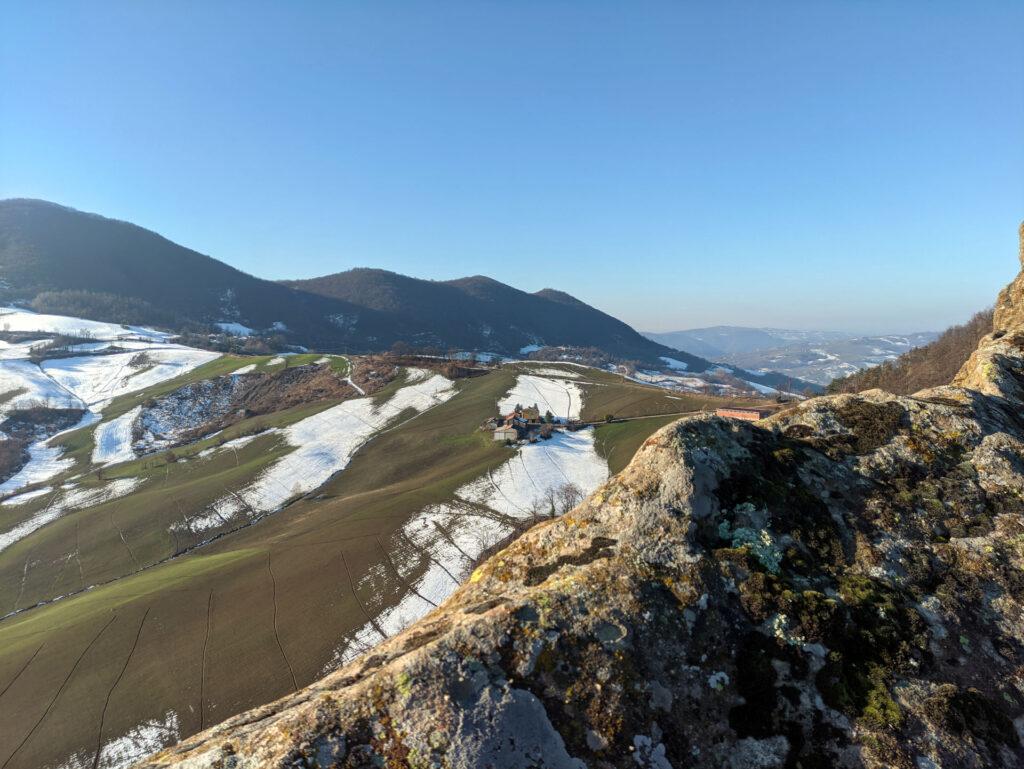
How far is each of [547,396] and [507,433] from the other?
37.1 m

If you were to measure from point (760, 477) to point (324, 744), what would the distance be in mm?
6684

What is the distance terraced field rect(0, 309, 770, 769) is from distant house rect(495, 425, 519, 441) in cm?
400

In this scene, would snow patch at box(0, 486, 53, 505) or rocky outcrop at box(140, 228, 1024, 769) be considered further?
snow patch at box(0, 486, 53, 505)

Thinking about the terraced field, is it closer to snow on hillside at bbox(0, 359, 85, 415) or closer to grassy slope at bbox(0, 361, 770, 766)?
grassy slope at bbox(0, 361, 770, 766)

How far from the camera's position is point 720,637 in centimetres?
538

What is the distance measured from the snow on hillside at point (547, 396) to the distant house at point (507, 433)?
17286mm

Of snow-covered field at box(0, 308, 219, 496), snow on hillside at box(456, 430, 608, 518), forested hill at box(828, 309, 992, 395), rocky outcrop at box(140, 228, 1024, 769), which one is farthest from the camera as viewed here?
snow-covered field at box(0, 308, 219, 496)

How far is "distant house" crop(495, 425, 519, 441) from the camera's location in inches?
3829

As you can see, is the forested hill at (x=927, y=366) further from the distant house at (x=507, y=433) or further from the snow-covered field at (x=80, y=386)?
the snow-covered field at (x=80, y=386)

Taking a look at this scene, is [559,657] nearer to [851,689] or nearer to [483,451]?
[851,689]

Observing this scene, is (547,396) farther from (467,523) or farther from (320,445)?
(467,523)

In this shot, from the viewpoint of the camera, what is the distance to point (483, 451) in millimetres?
93562

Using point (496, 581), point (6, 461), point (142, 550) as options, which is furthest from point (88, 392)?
point (496, 581)

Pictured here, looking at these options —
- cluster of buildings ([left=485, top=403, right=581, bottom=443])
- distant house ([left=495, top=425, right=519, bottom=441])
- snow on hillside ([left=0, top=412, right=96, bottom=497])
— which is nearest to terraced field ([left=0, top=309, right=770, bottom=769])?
snow on hillside ([left=0, top=412, right=96, bottom=497])
